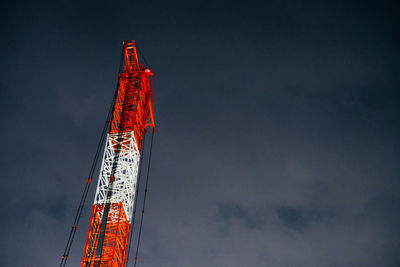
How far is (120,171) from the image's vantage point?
112ft

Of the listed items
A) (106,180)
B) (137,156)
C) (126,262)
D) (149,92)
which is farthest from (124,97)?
(126,262)

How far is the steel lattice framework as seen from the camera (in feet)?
101


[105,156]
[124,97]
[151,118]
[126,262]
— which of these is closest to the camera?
[126,262]

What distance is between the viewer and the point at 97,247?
30.0 meters

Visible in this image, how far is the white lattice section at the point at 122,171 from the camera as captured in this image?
33.1m

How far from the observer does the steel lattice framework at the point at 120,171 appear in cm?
3085

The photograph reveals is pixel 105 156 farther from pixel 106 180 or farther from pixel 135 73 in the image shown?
pixel 135 73

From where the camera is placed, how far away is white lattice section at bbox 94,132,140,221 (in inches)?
1303

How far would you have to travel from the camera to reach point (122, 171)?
34.3 metres

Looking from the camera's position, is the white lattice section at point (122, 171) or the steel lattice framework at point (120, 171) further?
the white lattice section at point (122, 171)

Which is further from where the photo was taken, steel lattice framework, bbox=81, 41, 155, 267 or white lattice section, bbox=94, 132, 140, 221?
white lattice section, bbox=94, 132, 140, 221

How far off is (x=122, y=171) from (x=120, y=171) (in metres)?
0.26

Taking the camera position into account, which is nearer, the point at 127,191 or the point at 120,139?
the point at 127,191

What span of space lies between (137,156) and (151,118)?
6241 millimetres
